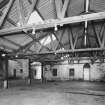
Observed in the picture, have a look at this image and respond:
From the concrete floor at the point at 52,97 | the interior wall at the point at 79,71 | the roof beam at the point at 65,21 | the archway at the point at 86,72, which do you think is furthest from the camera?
the archway at the point at 86,72

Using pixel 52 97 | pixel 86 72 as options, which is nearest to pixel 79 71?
pixel 86 72

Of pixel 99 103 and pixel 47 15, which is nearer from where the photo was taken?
pixel 47 15

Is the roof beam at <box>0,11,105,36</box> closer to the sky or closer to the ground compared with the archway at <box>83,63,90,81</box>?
closer to the sky

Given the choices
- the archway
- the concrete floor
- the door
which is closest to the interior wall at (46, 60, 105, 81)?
the archway

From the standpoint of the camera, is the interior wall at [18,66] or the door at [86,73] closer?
the door at [86,73]

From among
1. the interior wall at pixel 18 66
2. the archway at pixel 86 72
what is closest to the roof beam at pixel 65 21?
the archway at pixel 86 72

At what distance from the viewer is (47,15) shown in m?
5.09

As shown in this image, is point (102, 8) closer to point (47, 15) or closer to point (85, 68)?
point (47, 15)

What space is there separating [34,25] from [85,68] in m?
15.5

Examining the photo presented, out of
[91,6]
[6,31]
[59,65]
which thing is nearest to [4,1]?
[6,31]

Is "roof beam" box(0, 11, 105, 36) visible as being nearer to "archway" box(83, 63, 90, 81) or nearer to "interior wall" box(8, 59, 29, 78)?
"archway" box(83, 63, 90, 81)

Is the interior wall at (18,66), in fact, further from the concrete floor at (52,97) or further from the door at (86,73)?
the concrete floor at (52,97)

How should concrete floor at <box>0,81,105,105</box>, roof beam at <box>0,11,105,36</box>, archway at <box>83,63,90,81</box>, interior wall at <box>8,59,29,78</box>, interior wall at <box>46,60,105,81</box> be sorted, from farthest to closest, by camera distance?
interior wall at <box>8,59,29,78</box>, archway at <box>83,63,90,81</box>, interior wall at <box>46,60,105,81</box>, concrete floor at <box>0,81,105,105</box>, roof beam at <box>0,11,105,36</box>

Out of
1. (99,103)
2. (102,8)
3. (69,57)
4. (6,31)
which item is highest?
(102,8)
